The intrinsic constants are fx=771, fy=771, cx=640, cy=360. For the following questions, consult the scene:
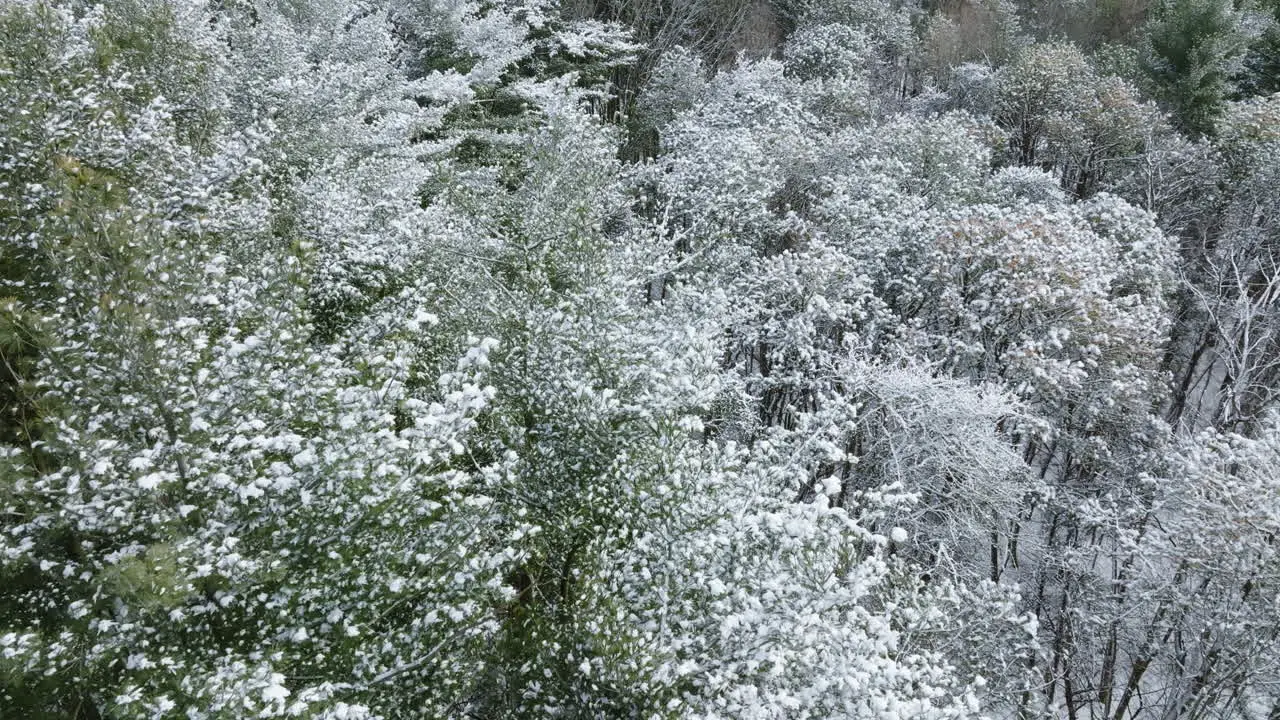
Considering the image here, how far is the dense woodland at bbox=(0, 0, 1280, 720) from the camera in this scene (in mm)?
8055

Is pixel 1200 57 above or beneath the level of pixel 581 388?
above

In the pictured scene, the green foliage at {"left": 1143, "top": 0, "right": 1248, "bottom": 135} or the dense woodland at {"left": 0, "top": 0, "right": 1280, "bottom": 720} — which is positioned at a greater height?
the green foliage at {"left": 1143, "top": 0, "right": 1248, "bottom": 135}

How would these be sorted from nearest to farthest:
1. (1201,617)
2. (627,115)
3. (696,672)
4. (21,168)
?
(696,672) < (21,168) < (1201,617) < (627,115)

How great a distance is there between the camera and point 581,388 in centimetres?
1128

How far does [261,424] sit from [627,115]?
33.4 meters

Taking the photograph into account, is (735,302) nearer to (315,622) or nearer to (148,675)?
(315,622)

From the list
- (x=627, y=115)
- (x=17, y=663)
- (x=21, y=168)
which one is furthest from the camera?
(x=627, y=115)

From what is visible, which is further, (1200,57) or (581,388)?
(1200,57)

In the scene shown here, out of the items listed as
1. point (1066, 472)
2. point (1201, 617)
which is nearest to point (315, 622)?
point (1201, 617)

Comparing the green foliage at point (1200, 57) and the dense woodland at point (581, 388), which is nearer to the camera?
the dense woodland at point (581, 388)

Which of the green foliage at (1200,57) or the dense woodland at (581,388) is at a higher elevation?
the green foliage at (1200,57)

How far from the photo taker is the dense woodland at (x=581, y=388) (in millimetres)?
8055

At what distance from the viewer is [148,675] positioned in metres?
7.36

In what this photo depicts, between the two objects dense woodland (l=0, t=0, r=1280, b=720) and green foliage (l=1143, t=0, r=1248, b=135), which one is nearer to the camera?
dense woodland (l=0, t=0, r=1280, b=720)
